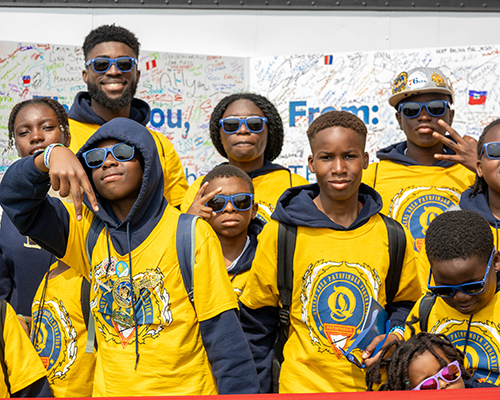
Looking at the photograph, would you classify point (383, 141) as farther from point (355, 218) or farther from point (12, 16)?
point (12, 16)

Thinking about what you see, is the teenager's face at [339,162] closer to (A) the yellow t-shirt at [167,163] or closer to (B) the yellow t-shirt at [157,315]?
(B) the yellow t-shirt at [157,315]

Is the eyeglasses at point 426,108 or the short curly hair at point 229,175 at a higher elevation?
the eyeglasses at point 426,108

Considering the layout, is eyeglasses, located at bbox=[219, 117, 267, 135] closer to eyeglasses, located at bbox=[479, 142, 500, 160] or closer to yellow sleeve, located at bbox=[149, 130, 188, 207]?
yellow sleeve, located at bbox=[149, 130, 188, 207]

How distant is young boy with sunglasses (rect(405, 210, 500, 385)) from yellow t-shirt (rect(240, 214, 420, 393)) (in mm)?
228

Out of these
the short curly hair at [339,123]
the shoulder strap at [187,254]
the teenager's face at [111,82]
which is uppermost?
the teenager's face at [111,82]

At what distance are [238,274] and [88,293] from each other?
0.75m

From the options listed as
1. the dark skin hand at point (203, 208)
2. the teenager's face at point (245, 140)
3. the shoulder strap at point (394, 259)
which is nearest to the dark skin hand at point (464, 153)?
the shoulder strap at point (394, 259)

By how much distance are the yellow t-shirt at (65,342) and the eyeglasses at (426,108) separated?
6.77 feet

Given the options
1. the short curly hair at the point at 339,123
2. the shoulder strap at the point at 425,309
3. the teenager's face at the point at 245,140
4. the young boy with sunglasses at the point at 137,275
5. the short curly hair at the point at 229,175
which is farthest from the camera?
the teenager's face at the point at 245,140

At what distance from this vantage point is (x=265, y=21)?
5223mm

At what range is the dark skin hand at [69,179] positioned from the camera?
1867mm

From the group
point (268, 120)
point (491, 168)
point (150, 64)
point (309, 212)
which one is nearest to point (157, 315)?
point (309, 212)

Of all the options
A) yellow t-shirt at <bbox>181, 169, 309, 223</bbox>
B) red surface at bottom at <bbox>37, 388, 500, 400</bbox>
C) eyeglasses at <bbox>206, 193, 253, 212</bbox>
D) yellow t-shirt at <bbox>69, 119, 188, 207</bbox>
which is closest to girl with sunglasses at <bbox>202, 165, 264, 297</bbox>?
eyeglasses at <bbox>206, 193, 253, 212</bbox>

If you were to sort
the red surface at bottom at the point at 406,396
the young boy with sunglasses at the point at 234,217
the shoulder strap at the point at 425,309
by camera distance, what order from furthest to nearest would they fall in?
the young boy with sunglasses at the point at 234,217, the shoulder strap at the point at 425,309, the red surface at bottom at the point at 406,396
